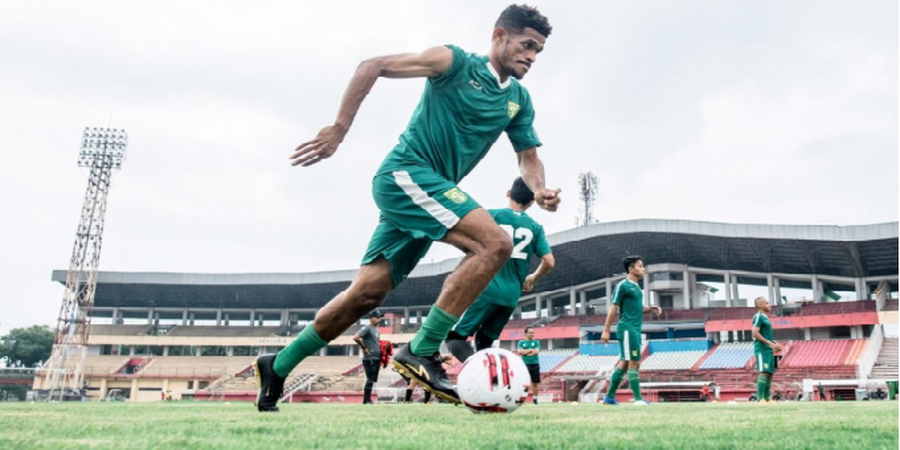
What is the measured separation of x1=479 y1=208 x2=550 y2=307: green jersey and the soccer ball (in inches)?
120

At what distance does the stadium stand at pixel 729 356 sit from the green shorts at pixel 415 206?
33.2 meters

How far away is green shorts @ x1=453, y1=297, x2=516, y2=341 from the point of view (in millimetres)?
6812

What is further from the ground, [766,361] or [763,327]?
[763,327]

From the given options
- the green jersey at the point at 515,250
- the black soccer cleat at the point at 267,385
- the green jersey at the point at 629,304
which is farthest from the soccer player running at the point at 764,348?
the black soccer cleat at the point at 267,385

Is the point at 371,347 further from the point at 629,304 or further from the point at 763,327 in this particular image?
the point at 763,327

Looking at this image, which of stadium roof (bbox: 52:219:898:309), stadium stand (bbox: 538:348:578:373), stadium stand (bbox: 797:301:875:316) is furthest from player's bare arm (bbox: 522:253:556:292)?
stadium stand (bbox: 797:301:875:316)

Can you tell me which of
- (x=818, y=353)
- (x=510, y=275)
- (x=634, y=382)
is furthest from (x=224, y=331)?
(x=510, y=275)

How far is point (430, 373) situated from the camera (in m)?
3.56

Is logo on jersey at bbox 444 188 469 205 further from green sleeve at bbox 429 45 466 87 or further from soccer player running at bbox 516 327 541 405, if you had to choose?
soccer player running at bbox 516 327 541 405

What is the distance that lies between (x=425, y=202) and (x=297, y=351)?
1.26 metres

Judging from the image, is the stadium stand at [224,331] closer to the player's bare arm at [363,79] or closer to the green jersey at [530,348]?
the green jersey at [530,348]

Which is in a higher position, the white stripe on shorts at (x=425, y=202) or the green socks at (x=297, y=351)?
the white stripe on shorts at (x=425, y=202)

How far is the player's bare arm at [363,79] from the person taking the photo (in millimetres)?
Result: 3543

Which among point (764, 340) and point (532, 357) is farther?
point (532, 357)
